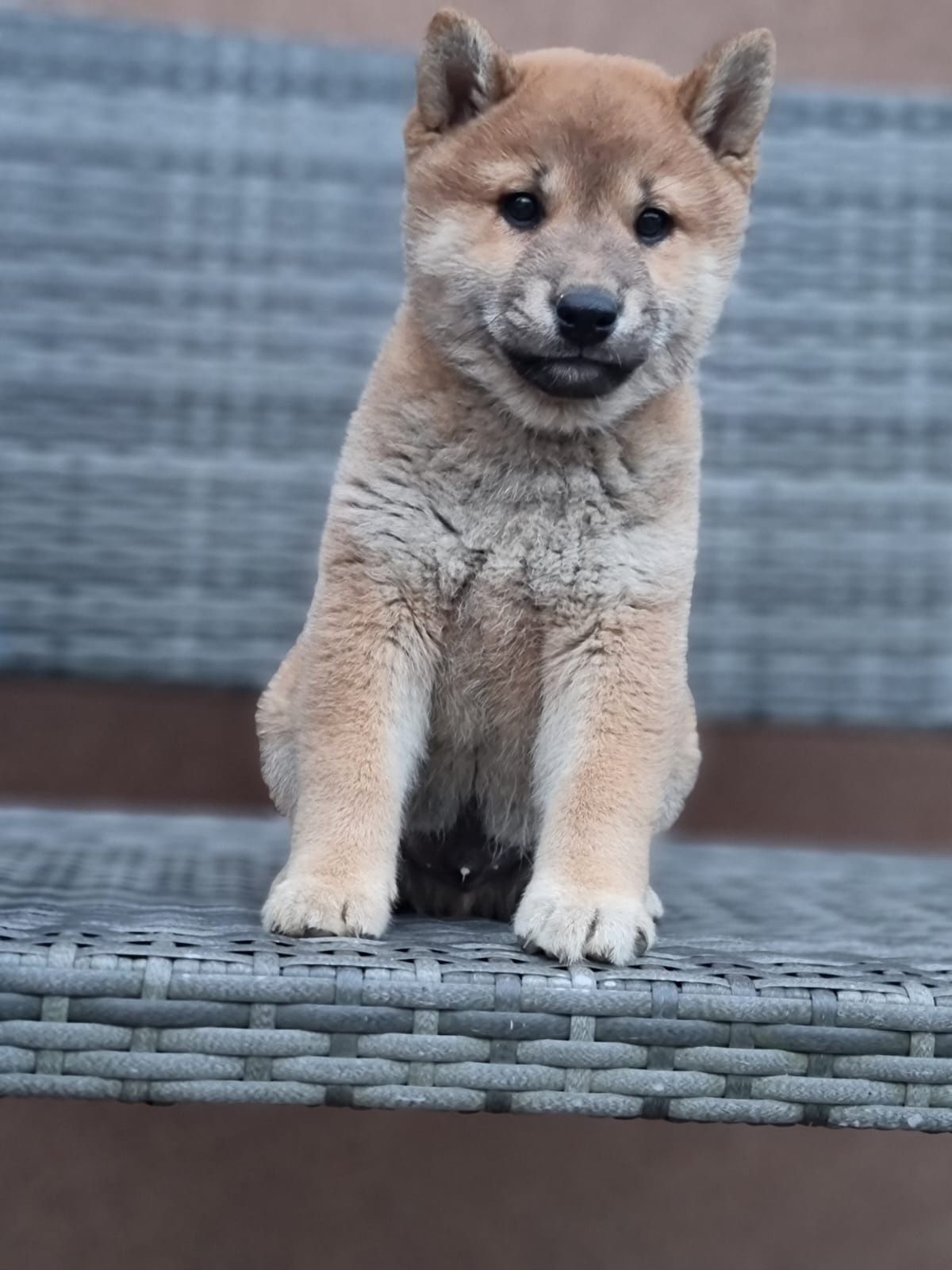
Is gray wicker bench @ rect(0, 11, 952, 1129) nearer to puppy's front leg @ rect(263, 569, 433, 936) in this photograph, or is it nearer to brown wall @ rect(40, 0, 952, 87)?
brown wall @ rect(40, 0, 952, 87)

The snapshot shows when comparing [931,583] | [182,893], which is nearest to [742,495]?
[931,583]

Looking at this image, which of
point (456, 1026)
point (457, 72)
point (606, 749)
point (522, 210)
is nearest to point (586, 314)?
point (522, 210)

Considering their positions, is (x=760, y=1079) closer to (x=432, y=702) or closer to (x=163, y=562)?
(x=432, y=702)

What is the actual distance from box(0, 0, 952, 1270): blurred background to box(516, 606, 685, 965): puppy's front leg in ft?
2.58

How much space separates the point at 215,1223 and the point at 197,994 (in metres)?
1.61

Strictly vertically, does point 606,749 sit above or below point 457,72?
below

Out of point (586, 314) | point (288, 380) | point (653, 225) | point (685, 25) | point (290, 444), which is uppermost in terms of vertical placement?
point (685, 25)

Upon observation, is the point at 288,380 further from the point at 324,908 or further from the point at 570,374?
the point at 324,908

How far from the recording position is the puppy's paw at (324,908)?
1.79 metres

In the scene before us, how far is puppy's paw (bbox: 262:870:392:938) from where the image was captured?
1.79 m

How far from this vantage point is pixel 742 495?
2846mm

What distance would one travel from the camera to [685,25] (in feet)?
11.0

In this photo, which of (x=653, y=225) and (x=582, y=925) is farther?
(x=653, y=225)

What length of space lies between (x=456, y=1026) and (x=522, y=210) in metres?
1.03
